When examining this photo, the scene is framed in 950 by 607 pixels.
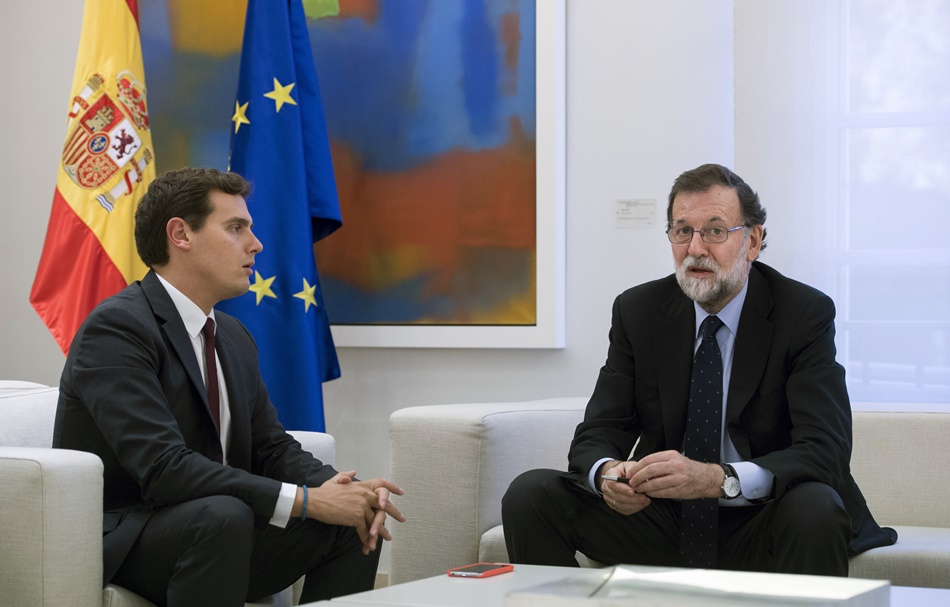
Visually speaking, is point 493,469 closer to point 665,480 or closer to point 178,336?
point 665,480

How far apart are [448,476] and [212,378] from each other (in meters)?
0.64

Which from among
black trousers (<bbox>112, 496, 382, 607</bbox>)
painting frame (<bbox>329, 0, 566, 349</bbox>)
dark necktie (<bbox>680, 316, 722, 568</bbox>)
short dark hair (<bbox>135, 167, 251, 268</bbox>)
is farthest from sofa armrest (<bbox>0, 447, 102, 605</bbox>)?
painting frame (<bbox>329, 0, 566, 349</bbox>)

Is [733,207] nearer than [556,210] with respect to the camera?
Yes

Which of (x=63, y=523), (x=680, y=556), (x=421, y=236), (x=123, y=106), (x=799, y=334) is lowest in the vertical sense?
(x=680, y=556)

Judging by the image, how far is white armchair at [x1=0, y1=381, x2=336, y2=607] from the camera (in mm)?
1961

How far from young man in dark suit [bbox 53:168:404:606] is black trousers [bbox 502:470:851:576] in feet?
0.95

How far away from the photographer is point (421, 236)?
12.6 ft

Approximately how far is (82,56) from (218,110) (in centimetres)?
53

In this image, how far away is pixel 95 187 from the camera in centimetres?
373

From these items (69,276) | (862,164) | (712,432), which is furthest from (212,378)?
(862,164)

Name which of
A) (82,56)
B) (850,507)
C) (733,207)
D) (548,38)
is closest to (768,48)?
(548,38)

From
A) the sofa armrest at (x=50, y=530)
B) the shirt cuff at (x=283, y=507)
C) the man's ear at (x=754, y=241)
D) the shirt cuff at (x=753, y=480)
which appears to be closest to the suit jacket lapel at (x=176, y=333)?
the shirt cuff at (x=283, y=507)

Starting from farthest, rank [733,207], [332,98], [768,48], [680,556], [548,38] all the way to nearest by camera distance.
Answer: [332,98], [548,38], [768,48], [733,207], [680,556]

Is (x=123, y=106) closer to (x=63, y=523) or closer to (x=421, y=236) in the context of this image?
(x=421, y=236)
